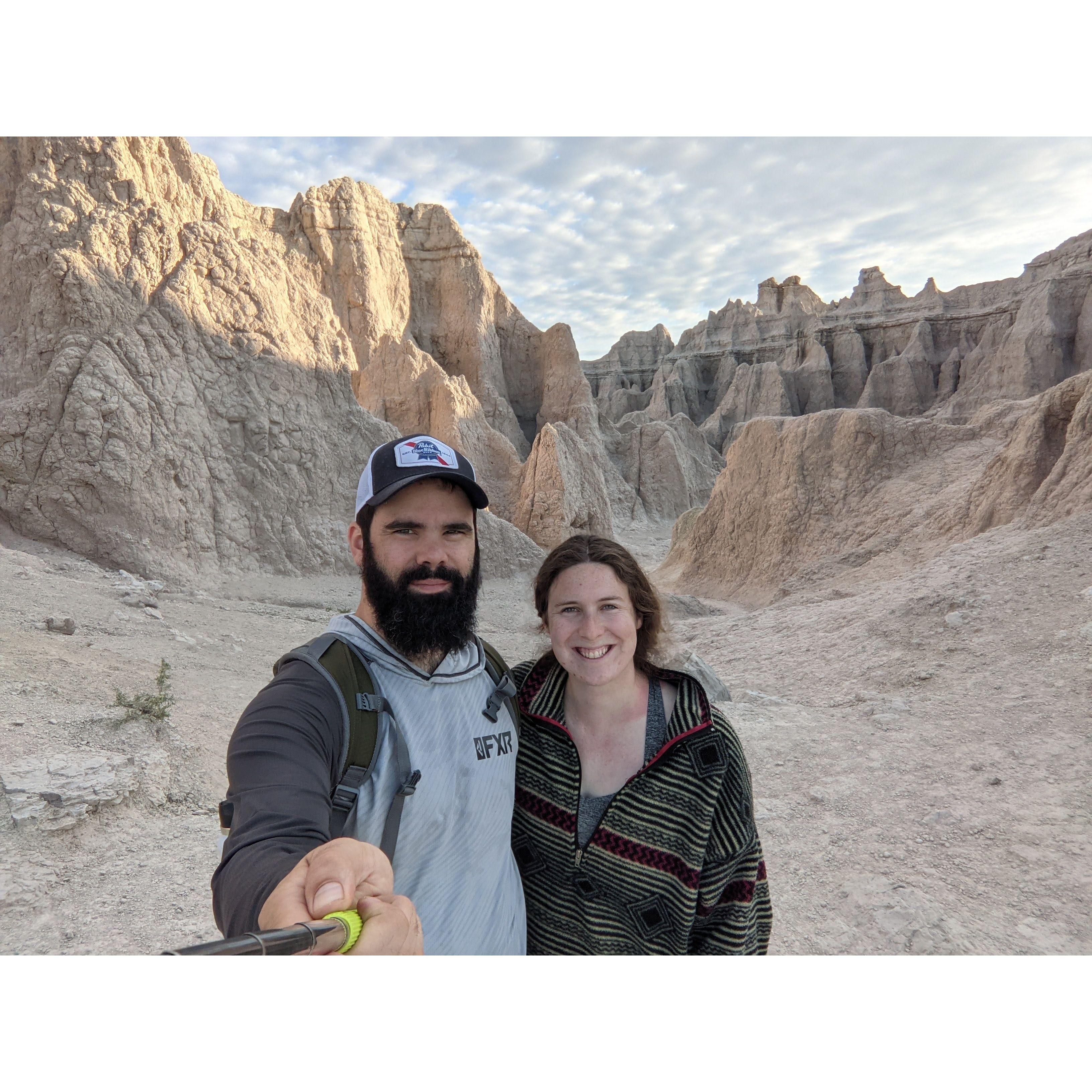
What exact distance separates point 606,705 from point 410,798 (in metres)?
0.60

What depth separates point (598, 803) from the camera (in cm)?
168

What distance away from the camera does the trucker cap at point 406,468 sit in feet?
5.24

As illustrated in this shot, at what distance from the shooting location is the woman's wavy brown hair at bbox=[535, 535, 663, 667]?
184 cm

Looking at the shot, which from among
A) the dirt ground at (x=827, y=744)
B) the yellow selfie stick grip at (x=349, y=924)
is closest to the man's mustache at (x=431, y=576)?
the yellow selfie stick grip at (x=349, y=924)

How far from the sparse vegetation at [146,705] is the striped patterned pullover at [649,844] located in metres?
3.20

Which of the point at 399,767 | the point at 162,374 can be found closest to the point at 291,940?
the point at 399,767

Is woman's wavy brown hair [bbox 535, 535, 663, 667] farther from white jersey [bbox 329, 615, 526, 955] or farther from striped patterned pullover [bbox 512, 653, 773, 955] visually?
white jersey [bbox 329, 615, 526, 955]

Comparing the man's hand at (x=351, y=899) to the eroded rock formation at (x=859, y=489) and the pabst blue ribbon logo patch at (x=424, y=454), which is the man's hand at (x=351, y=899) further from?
the eroded rock formation at (x=859, y=489)

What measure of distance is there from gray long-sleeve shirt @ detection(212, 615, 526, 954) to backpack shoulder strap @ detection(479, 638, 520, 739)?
0.02 metres

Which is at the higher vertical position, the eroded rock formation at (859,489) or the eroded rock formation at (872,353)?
the eroded rock formation at (872,353)

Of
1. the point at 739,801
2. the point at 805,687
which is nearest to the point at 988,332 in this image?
the point at 805,687

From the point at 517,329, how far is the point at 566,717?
81.5 ft

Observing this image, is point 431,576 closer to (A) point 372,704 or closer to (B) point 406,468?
(B) point 406,468

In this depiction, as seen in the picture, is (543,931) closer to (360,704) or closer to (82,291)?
(360,704)
